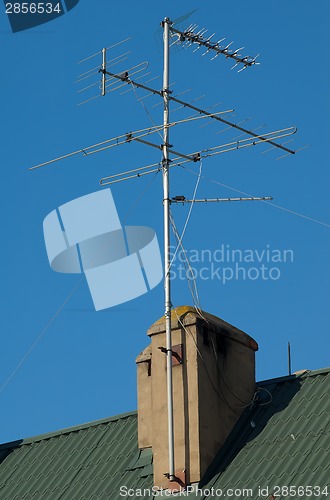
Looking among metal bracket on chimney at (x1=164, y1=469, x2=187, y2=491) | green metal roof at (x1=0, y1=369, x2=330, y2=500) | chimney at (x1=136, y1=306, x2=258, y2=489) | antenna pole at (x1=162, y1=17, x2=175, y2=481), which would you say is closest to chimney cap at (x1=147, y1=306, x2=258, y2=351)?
chimney at (x1=136, y1=306, x2=258, y2=489)

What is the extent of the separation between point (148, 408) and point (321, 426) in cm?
312

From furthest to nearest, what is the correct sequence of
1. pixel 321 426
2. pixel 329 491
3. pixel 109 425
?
pixel 109 425 < pixel 321 426 < pixel 329 491

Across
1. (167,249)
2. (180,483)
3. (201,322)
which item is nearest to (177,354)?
(201,322)

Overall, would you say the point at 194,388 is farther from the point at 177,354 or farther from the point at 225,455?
the point at 225,455

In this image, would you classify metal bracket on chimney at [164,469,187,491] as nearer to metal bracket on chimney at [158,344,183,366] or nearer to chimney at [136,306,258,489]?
chimney at [136,306,258,489]

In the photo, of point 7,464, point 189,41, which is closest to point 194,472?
point 7,464

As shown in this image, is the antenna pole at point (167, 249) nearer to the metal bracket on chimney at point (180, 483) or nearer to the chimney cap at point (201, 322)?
the metal bracket on chimney at point (180, 483)

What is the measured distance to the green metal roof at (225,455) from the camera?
19.8 meters

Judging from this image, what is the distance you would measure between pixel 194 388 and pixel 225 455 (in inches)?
46.6

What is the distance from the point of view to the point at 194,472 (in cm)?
2041

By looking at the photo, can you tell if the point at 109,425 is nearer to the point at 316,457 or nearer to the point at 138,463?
the point at 138,463

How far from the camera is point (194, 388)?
20734 mm

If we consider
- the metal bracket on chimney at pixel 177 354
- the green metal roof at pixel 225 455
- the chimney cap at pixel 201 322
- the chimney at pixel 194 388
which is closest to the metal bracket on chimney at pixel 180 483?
the chimney at pixel 194 388

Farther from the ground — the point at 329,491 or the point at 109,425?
the point at 109,425
